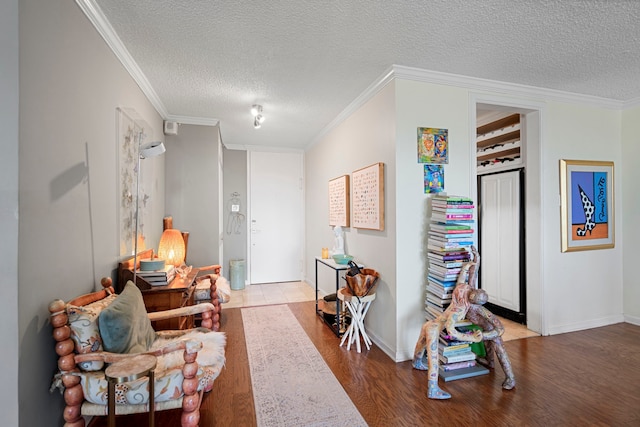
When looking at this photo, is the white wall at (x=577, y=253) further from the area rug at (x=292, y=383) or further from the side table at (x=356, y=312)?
the area rug at (x=292, y=383)

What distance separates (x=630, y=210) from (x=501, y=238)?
1342 millimetres

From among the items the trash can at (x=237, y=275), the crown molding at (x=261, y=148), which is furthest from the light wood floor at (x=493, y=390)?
the crown molding at (x=261, y=148)

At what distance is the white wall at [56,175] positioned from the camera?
129 cm

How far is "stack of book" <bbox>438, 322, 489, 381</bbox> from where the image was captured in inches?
90.3

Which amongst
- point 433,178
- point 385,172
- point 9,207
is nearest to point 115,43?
point 9,207

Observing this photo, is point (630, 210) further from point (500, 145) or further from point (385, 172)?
point (385, 172)

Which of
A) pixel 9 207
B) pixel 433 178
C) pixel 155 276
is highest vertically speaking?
pixel 433 178

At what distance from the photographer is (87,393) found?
1.42 m

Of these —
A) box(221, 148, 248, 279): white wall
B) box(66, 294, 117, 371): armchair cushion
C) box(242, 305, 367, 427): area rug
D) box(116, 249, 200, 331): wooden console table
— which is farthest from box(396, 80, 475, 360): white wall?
box(221, 148, 248, 279): white wall

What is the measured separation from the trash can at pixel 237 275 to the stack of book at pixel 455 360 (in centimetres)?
354

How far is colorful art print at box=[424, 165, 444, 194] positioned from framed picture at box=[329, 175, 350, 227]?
1058mm

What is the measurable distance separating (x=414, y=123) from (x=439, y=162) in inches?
16.5

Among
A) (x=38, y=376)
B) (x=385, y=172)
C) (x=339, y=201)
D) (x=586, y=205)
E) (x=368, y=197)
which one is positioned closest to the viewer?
(x=38, y=376)

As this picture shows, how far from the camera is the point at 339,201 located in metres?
3.74
